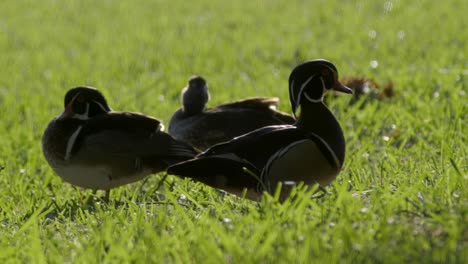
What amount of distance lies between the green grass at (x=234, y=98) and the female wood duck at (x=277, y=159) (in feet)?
0.49

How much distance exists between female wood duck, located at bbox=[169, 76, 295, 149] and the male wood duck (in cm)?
86

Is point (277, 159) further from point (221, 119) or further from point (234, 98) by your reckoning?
point (234, 98)

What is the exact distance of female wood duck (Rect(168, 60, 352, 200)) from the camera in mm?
5203

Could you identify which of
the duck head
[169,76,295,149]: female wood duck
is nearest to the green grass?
[169,76,295,149]: female wood duck

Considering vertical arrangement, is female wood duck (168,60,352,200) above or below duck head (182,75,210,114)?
above

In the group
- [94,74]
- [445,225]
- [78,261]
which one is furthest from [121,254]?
[94,74]

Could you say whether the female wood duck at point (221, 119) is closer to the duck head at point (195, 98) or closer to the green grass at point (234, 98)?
the duck head at point (195, 98)

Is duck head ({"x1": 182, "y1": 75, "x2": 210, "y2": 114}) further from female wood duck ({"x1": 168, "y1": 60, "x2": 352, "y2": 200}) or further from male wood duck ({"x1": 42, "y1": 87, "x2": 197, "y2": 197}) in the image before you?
female wood duck ({"x1": 168, "y1": 60, "x2": 352, "y2": 200})

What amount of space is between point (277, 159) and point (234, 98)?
16.5ft

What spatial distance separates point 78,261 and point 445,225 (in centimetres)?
171

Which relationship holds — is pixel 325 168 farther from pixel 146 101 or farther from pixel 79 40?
pixel 79 40

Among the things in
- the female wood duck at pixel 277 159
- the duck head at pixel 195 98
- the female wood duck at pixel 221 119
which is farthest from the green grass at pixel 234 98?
the duck head at pixel 195 98

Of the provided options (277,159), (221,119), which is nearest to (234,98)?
(221,119)

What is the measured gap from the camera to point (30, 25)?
17.6m
